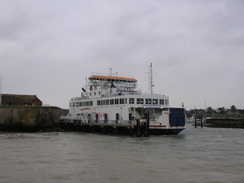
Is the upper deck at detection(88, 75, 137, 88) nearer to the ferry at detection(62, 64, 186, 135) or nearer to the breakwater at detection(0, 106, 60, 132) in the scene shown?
the ferry at detection(62, 64, 186, 135)

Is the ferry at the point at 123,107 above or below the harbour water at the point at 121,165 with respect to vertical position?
above

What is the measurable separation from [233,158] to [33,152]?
14.4 m

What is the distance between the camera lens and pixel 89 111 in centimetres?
4259

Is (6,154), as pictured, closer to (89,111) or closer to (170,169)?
(170,169)

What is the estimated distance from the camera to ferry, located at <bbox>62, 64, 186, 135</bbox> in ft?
103

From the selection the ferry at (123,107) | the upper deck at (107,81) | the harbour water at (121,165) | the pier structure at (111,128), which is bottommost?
the harbour water at (121,165)

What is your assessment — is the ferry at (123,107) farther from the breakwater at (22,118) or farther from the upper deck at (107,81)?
the breakwater at (22,118)

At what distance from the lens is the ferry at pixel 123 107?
1235 inches

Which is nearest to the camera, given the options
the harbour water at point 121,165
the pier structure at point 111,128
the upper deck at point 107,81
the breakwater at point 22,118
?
the harbour water at point 121,165

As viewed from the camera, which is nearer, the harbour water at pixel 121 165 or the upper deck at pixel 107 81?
the harbour water at pixel 121 165

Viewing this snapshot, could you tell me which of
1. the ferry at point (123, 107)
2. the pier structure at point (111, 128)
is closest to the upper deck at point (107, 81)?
the ferry at point (123, 107)

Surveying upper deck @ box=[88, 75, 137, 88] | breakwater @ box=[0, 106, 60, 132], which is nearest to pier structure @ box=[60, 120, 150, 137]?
breakwater @ box=[0, 106, 60, 132]

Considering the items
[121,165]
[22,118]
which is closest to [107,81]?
[22,118]

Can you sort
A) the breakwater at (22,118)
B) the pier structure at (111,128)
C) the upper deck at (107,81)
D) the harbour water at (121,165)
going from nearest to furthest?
the harbour water at (121,165) < the pier structure at (111,128) < the breakwater at (22,118) < the upper deck at (107,81)
